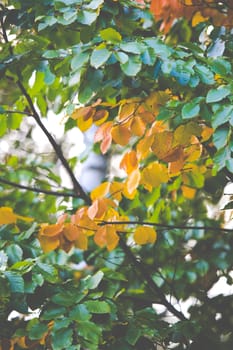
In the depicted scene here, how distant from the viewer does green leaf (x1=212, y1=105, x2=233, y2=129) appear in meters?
0.98

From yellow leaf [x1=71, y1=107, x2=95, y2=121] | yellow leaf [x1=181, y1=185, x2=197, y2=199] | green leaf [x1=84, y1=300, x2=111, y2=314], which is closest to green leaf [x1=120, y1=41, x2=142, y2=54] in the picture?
yellow leaf [x1=71, y1=107, x2=95, y2=121]

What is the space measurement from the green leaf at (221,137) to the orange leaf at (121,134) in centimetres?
33

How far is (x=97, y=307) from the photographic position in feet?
3.86

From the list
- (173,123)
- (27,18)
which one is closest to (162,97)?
(173,123)

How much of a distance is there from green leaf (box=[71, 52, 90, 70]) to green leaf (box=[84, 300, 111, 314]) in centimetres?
51

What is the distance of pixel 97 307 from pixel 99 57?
1.76ft

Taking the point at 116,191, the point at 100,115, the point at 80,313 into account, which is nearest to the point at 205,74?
the point at 100,115

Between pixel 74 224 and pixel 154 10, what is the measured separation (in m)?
0.58

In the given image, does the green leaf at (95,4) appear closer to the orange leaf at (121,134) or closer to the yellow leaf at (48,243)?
the orange leaf at (121,134)

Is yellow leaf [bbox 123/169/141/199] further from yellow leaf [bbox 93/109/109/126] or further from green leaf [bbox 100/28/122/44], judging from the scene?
green leaf [bbox 100/28/122/44]

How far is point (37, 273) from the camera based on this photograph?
1.17m

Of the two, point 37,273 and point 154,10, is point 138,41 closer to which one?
point 154,10

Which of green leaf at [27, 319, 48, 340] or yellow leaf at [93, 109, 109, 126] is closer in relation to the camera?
green leaf at [27, 319, 48, 340]

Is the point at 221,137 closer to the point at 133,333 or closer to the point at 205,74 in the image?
the point at 205,74
